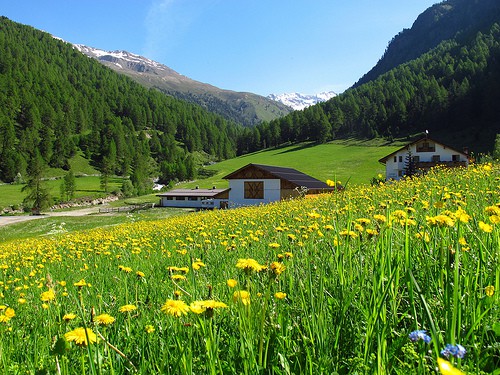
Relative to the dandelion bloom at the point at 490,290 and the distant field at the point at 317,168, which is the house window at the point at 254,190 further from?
the dandelion bloom at the point at 490,290

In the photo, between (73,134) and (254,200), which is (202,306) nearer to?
(254,200)

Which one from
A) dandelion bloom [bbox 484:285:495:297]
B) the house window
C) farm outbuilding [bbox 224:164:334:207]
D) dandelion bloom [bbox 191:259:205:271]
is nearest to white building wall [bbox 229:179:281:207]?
farm outbuilding [bbox 224:164:334:207]

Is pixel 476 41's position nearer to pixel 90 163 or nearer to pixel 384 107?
pixel 384 107

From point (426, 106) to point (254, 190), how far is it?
10542 centimetres

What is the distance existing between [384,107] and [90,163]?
118m

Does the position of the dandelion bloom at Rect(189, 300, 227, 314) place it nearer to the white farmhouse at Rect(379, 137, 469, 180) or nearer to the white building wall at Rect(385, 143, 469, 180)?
the white building wall at Rect(385, 143, 469, 180)

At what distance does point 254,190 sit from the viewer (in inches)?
1816

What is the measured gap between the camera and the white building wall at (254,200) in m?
44.8

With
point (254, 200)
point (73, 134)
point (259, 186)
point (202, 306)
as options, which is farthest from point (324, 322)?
point (73, 134)

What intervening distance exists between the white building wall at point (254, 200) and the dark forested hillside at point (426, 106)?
241ft

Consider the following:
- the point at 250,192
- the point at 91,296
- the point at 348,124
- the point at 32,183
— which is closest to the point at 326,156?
the point at 348,124

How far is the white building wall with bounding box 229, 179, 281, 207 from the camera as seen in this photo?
44781mm

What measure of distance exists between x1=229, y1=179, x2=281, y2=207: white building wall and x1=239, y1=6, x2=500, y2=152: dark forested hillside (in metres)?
73.4

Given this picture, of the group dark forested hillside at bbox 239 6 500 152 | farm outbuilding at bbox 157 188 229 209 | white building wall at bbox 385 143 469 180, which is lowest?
farm outbuilding at bbox 157 188 229 209
